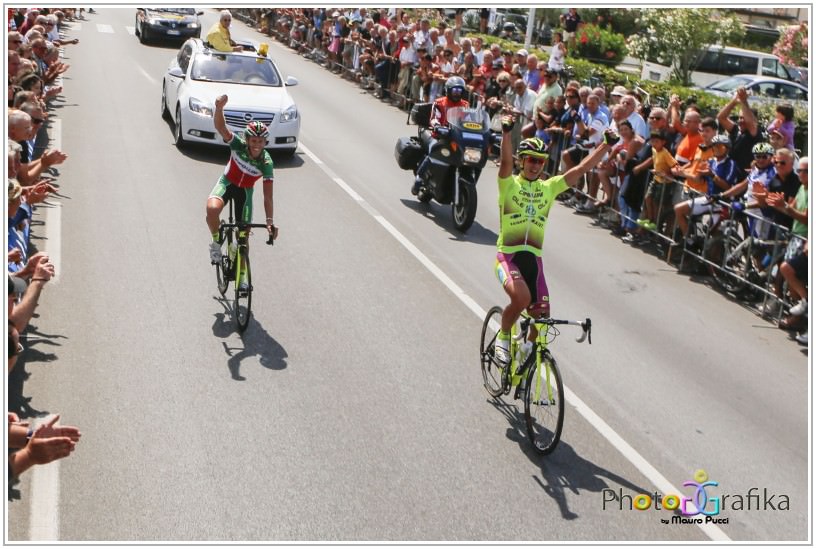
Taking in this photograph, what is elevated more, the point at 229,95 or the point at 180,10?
the point at 229,95

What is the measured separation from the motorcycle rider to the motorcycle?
10 cm

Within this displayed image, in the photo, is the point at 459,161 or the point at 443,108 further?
the point at 443,108

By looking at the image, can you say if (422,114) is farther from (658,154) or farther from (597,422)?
(597,422)

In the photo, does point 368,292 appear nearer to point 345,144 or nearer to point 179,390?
point 179,390

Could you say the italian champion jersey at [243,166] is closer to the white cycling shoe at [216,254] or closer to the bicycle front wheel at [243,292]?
the white cycling shoe at [216,254]

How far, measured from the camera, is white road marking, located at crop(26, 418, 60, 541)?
6133 mm

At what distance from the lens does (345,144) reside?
20516 mm

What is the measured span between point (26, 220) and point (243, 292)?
99.4 inches

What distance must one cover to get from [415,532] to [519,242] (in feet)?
9.28

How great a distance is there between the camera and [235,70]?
19.5 metres

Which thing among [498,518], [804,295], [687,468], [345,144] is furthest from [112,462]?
[345,144]

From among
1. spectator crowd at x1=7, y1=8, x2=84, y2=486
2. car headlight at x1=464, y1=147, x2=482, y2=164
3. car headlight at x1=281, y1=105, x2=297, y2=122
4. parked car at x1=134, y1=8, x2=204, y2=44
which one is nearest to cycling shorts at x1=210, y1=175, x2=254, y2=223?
spectator crowd at x1=7, y1=8, x2=84, y2=486

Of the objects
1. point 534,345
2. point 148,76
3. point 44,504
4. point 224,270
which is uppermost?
point 534,345

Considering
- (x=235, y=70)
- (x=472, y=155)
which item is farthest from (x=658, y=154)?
(x=235, y=70)
